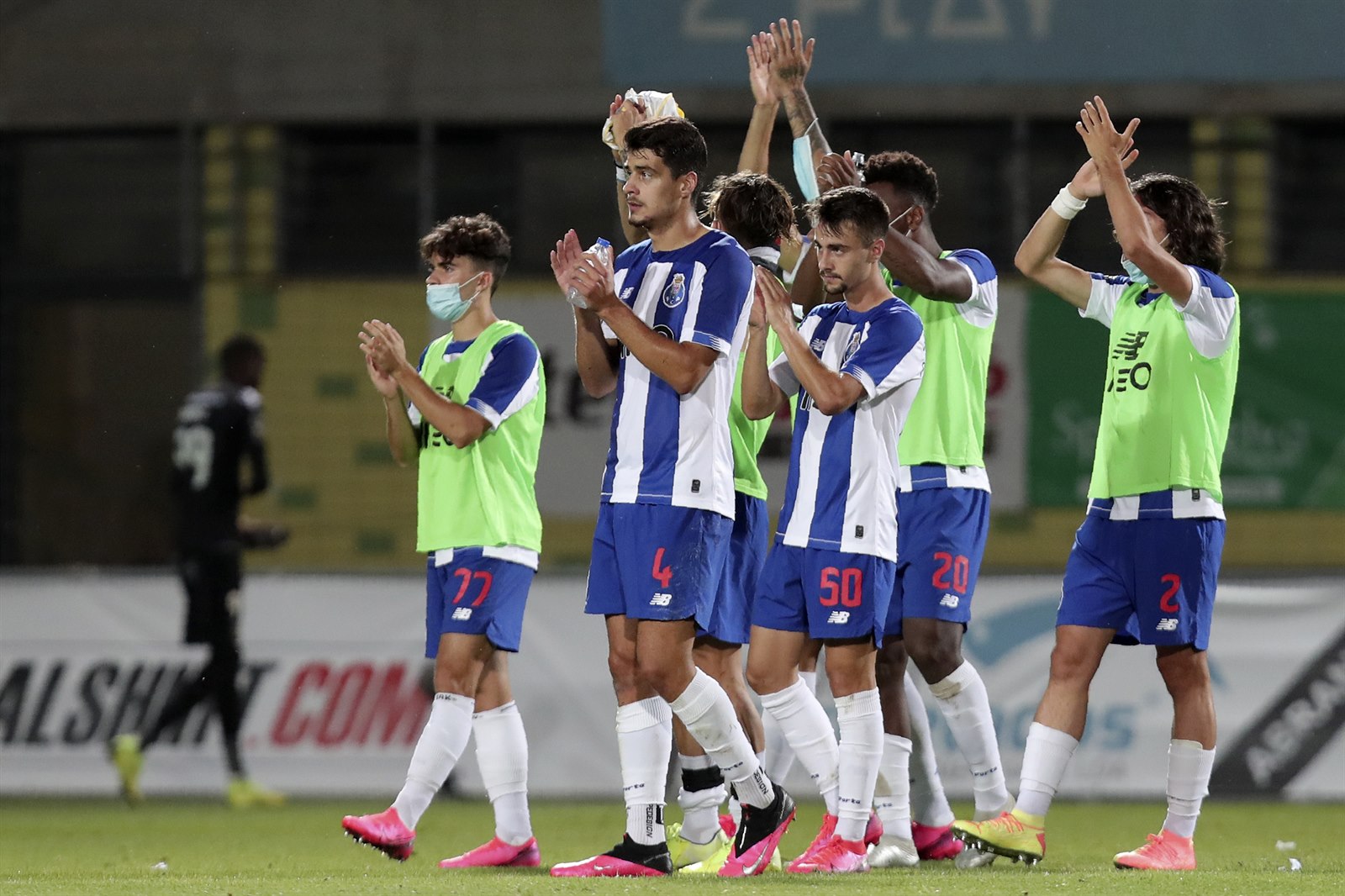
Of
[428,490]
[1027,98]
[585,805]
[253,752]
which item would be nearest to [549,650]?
[585,805]

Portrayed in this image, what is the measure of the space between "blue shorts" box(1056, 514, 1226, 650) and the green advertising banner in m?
6.76

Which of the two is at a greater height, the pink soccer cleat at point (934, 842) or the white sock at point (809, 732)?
the white sock at point (809, 732)

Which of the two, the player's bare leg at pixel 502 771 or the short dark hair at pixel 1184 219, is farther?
the player's bare leg at pixel 502 771

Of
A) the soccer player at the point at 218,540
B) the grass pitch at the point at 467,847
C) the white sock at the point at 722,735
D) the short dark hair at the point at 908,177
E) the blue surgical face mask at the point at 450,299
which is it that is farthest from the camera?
the soccer player at the point at 218,540

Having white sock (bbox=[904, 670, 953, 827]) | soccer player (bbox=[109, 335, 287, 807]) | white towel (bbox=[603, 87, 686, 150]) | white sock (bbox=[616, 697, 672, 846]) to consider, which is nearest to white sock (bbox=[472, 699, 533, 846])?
white sock (bbox=[616, 697, 672, 846])

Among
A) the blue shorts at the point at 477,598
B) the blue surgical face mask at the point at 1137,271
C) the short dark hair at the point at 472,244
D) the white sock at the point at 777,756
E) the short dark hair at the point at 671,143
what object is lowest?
the white sock at the point at 777,756

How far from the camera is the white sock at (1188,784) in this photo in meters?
5.71

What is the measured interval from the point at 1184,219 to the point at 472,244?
7.26 ft

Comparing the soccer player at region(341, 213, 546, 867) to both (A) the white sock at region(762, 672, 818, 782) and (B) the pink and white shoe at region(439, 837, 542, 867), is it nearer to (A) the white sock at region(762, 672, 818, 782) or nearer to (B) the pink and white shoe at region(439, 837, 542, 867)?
(B) the pink and white shoe at region(439, 837, 542, 867)

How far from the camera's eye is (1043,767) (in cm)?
564

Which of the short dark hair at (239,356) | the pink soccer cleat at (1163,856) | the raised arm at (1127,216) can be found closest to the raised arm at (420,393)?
the raised arm at (1127,216)

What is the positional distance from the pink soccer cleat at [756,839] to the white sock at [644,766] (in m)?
0.21

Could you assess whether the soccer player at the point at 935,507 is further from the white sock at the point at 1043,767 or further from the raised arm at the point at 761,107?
the raised arm at the point at 761,107

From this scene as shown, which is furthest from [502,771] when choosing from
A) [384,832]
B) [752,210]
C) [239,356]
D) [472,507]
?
[239,356]
